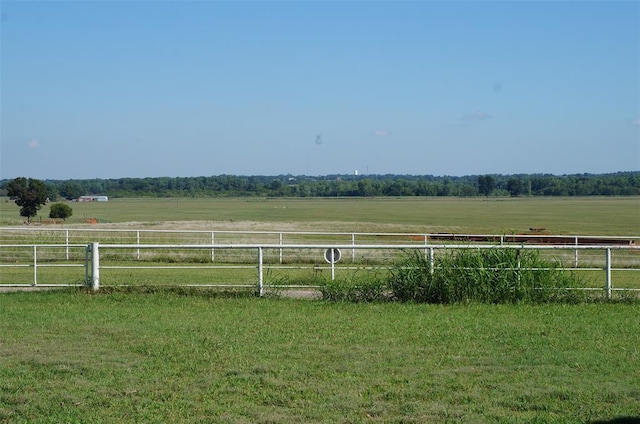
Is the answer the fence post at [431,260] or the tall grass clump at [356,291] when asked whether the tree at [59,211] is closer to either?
the tall grass clump at [356,291]

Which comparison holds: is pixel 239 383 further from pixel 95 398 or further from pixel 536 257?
→ pixel 536 257

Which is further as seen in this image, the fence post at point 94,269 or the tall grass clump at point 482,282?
the fence post at point 94,269

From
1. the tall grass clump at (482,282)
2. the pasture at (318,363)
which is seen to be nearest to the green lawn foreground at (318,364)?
the pasture at (318,363)

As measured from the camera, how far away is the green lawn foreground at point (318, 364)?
23.5 feet

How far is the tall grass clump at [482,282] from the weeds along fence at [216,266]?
0.99 ft

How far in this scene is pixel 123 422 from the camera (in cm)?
690

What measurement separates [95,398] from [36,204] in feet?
140

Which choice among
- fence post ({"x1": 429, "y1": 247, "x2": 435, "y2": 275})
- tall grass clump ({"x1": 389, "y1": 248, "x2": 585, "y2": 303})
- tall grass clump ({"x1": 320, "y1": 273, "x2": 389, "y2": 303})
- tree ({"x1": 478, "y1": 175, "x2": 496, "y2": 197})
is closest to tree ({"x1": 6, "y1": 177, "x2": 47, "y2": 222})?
tall grass clump ({"x1": 320, "y1": 273, "x2": 389, "y2": 303})

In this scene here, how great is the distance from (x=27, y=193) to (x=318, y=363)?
136ft

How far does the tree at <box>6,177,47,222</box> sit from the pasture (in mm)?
35035

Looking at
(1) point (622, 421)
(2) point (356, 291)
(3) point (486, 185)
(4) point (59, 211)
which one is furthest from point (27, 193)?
(3) point (486, 185)

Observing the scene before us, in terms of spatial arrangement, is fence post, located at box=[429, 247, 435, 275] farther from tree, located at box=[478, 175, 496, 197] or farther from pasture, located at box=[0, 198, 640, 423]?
tree, located at box=[478, 175, 496, 197]

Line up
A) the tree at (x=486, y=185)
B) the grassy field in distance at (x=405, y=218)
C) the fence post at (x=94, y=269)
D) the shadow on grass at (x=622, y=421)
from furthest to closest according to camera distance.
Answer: the tree at (x=486, y=185) → the grassy field in distance at (x=405, y=218) → the fence post at (x=94, y=269) → the shadow on grass at (x=622, y=421)

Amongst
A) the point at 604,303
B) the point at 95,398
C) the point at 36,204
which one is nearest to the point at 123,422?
the point at 95,398
